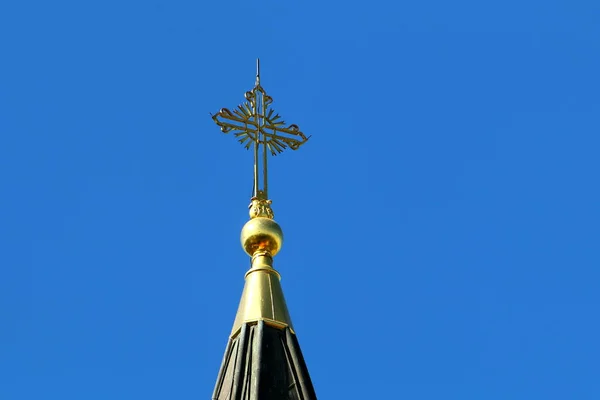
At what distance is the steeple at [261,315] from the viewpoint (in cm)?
1723

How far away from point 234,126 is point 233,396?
416 centimetres

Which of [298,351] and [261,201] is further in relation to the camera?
[261,201]

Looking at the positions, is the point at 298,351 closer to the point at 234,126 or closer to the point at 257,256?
the point at 257,256

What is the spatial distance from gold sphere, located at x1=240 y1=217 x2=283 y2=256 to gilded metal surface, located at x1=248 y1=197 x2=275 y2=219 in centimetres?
18

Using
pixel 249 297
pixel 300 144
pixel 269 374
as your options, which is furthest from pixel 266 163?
pixel 269 374

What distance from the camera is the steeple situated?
1723 cm

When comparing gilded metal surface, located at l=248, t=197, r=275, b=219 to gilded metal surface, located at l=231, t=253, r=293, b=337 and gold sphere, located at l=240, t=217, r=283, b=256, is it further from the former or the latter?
gilded metal surface, located at l=231, t=253, r=293, b=337

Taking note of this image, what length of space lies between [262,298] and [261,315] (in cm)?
29

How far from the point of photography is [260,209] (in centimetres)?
1952

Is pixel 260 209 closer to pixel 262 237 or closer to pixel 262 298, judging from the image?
pixel 262 237

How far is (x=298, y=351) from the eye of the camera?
17.9 meters

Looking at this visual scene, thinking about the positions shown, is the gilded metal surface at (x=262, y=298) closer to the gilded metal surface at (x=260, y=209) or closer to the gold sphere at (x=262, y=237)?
the gold sphere at (x=262, y=237)

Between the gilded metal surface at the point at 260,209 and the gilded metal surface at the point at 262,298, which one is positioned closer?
the gilded metal surface at the point at 262,298

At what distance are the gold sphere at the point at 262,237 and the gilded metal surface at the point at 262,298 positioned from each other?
0.32 feet
